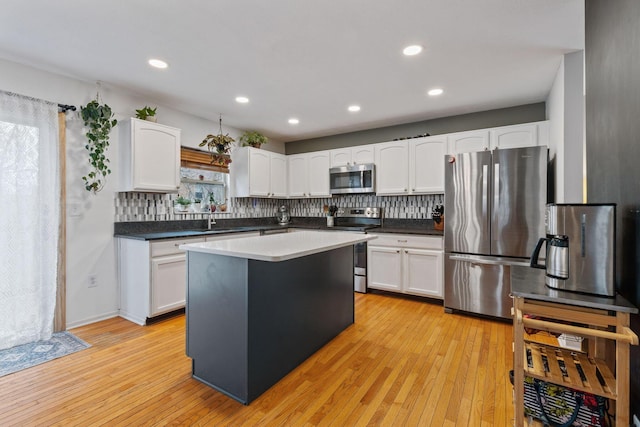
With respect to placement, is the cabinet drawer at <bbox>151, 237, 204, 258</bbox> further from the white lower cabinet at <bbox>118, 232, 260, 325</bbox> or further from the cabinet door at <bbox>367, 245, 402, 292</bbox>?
the cabinet door at <bbox>367, 245, 402, 292</bbox>

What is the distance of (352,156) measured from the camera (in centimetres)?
473

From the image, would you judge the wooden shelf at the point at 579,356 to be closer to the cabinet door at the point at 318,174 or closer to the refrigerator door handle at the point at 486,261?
the refrigerator door handle at the point at 486,261

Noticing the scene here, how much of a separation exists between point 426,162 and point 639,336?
305 centimetres

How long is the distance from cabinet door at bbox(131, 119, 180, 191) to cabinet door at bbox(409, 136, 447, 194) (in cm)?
304

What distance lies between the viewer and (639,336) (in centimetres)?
126

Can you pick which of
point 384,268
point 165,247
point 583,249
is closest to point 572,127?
point 583,249

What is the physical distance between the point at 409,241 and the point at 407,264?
0.98 ft

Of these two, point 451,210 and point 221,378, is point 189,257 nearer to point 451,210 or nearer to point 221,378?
point 221,378

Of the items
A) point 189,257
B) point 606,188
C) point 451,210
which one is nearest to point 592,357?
point 606,188

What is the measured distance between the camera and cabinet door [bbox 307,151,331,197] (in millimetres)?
5012

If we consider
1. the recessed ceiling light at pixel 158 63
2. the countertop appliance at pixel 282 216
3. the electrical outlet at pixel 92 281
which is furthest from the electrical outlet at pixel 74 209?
the countertop appliance at pixel 282 216

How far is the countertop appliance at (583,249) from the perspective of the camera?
133 cm

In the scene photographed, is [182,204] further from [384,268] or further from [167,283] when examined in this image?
[384,268]

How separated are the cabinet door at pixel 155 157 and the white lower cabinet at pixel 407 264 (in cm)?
268
